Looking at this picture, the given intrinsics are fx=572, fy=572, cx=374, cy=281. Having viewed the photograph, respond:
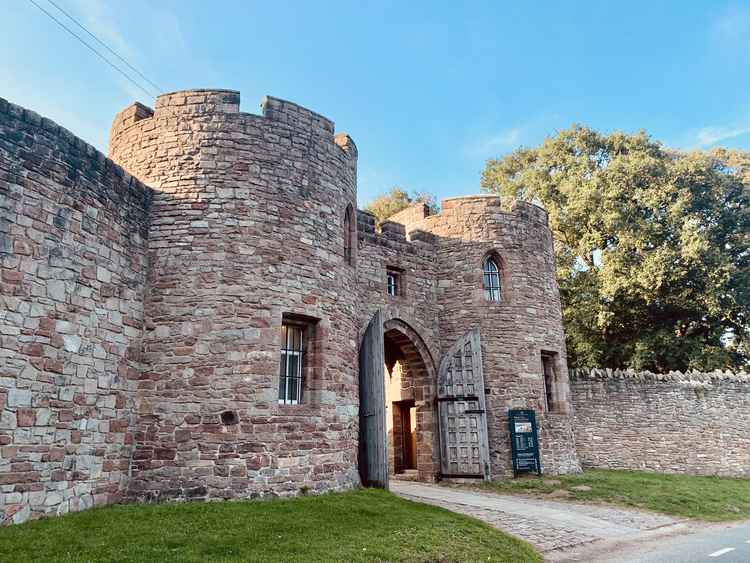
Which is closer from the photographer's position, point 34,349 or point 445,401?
point 34,349

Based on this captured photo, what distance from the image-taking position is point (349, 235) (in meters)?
12.2

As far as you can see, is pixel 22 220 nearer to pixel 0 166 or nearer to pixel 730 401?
pixel 0 166

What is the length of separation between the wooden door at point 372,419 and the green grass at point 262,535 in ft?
8.00

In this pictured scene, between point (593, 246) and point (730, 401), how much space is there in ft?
25.7

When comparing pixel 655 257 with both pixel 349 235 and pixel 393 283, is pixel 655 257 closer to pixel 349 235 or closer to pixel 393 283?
pixel 393 283

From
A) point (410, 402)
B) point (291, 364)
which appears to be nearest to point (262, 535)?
point (291, 364)

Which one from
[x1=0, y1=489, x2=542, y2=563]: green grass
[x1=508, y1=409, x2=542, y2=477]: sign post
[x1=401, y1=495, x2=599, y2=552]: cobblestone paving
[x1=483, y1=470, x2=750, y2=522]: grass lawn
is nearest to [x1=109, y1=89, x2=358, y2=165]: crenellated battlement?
[x1=0, y1=489, x2=542, y2=563]: green grass

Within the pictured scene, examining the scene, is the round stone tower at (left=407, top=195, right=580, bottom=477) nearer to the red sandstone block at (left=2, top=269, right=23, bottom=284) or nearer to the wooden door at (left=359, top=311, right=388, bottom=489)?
the wooden door at (left=359, top=311, right=388, bottom=489)

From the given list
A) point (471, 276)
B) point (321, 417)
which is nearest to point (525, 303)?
point (471, 276)

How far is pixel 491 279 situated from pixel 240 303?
28.4 ft

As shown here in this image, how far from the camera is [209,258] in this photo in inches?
380

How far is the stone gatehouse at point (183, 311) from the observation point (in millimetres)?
7492

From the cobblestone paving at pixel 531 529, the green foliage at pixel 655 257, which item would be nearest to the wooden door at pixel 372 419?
the cobblestone paving at pixel 531 529

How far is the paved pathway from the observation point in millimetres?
9117
